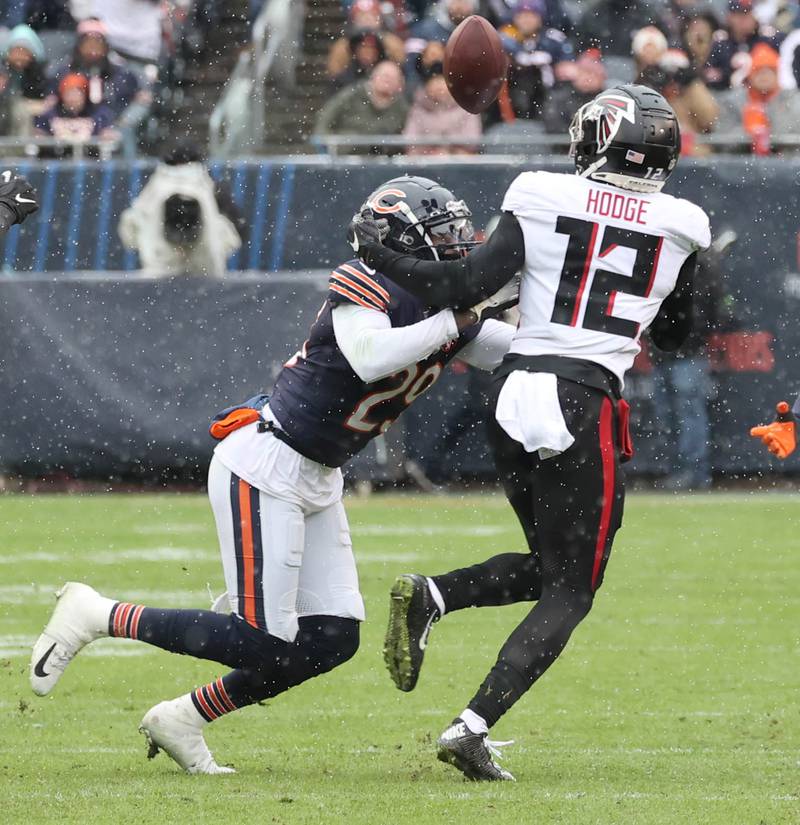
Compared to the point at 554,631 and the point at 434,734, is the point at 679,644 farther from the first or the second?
the point at 554,631

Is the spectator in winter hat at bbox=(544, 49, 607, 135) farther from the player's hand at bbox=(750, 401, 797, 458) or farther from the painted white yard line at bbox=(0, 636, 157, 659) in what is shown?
the player's hand at bbox=(750, 401, 797, 458)

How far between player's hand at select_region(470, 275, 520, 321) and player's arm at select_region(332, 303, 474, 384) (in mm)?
39

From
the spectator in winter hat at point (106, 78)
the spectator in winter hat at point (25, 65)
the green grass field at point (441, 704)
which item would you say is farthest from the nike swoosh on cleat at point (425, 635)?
the spectator in winter hat at point (25, 65)

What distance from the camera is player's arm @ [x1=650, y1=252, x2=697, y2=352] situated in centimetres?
466

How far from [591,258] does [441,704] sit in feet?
5.97

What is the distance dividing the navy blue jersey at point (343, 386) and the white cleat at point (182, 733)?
0.73 metres

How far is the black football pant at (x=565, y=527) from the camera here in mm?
4441

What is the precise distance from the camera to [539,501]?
4.50 metres

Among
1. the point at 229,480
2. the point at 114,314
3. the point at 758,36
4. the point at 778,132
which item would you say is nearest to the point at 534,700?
the point at 229,480

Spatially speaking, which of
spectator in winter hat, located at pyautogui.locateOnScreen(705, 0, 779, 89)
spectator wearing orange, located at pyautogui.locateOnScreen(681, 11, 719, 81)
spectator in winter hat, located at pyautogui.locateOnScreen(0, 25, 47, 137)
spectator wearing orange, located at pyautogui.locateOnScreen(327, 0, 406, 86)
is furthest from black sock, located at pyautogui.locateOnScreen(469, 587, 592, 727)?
spectator in winter hat, located at pyautogui.locateOnScreen(0, 25, 47, 137)

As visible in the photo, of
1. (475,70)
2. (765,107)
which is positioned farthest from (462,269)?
(765,107)

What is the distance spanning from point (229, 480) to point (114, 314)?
6.47 meters

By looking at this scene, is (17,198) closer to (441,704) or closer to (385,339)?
(385,339)

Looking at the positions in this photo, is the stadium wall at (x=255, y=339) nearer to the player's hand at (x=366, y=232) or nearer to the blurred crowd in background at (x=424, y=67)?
the blurred crowd in background at (x=424, y=67)
